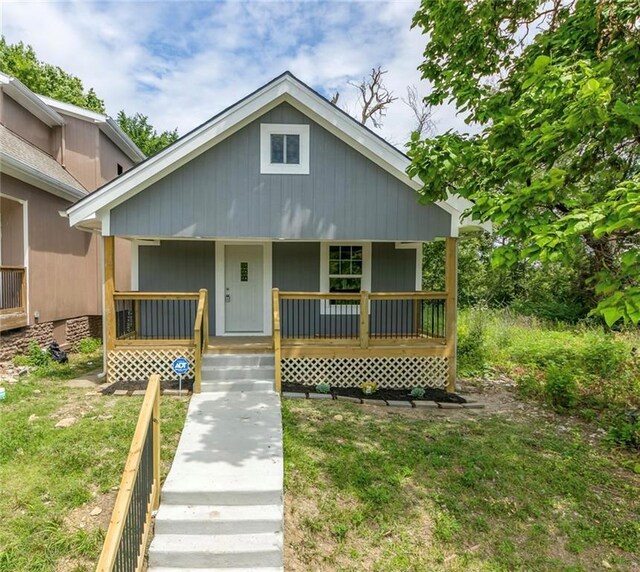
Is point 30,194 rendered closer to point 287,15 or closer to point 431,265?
point 287,15

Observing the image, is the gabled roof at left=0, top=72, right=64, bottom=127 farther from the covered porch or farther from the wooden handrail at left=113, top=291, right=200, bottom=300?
the wooden handrail at left=113, top=291, right=200, bottom=300

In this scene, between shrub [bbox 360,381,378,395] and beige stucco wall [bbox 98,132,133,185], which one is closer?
shrub [bbox 360,381,378,395]

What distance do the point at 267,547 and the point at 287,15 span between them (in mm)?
9781

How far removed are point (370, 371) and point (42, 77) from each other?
80.4 feet

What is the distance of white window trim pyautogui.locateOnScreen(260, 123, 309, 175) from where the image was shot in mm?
7016

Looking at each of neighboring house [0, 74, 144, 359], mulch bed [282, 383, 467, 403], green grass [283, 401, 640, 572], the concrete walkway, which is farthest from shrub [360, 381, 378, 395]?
neighboring house [0, 74, 144, 359]

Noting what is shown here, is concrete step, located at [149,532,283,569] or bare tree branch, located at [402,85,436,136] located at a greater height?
bare tree branch, located at [402,85,436,136]

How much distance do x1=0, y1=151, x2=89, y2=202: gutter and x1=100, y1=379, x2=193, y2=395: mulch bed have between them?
4852 millimetres

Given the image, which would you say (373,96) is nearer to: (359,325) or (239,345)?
(359,325)

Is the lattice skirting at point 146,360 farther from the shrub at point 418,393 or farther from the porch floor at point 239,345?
the shrub at point 418,393

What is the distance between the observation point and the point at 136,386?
6746 millimetres

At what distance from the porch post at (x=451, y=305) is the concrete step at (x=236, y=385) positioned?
3451mm

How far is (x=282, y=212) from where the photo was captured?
23.1 ft

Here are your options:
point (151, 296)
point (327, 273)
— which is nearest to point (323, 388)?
point (327, 273)
